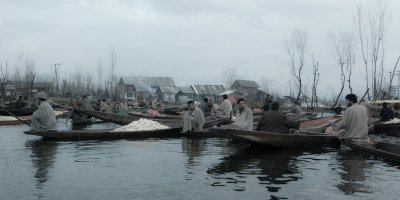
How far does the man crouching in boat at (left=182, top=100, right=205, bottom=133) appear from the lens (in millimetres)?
13836

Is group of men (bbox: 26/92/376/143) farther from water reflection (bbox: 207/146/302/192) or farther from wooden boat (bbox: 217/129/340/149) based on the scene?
water reflection (bbox: 207/146/302/192)

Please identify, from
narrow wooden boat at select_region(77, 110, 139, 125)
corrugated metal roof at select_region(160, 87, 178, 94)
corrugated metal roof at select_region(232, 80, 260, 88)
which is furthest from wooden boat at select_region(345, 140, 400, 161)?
corrugated metal roof at select_region(160, 87, 178, 94)

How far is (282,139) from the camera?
10.5 metres

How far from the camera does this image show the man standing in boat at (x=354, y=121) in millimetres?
10078

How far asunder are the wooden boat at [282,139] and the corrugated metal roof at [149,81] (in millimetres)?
63461

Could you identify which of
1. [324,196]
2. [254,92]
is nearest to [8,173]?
[324,196]

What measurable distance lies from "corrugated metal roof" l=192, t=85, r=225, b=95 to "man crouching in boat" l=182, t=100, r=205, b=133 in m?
57.7

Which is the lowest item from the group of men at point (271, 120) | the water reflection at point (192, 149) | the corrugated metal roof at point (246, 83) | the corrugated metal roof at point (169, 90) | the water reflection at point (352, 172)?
the water reflection at point (352, 172)

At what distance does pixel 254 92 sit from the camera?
2753 inches

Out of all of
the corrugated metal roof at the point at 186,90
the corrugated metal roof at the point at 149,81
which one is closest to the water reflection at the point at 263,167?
the corrugated metal roof at the point at 186,90

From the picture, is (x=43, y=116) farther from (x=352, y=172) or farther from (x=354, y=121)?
(x=352, y=172)

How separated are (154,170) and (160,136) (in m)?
6.04

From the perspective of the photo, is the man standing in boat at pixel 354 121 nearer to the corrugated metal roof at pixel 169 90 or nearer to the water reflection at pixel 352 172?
the water reflection at pixel 352 172

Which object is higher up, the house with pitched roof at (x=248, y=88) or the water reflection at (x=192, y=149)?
the house with pitched roof at (x=248, y=88)
